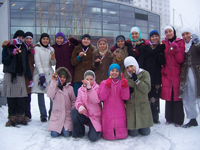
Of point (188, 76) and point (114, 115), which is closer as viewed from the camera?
point (114, 115)

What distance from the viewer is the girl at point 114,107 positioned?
10.7 ft

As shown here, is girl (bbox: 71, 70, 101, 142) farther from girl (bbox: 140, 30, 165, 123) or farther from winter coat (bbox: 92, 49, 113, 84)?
girl (bbox: 140, 30, 165, 123)

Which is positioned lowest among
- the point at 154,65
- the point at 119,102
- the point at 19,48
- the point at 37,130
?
the point at 37,130

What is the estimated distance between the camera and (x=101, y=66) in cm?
421

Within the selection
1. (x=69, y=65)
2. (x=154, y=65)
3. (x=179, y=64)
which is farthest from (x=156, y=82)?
(x=69, y=65)

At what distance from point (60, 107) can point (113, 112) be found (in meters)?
1.08

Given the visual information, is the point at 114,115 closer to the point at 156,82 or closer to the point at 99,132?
the point at 99,132

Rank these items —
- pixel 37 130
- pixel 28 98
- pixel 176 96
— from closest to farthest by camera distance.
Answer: pixel 37 130 → pixel 176 96 → pixel 28 98

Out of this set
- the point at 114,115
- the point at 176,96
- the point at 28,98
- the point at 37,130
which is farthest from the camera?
the point at 28,98

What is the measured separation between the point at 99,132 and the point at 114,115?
43 cm

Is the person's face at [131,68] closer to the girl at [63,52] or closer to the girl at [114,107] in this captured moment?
the girl at [114,107]

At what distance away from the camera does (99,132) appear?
3328 millimetres

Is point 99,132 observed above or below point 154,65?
below

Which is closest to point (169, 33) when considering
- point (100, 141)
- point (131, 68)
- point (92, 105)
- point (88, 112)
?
point (131, 68)
